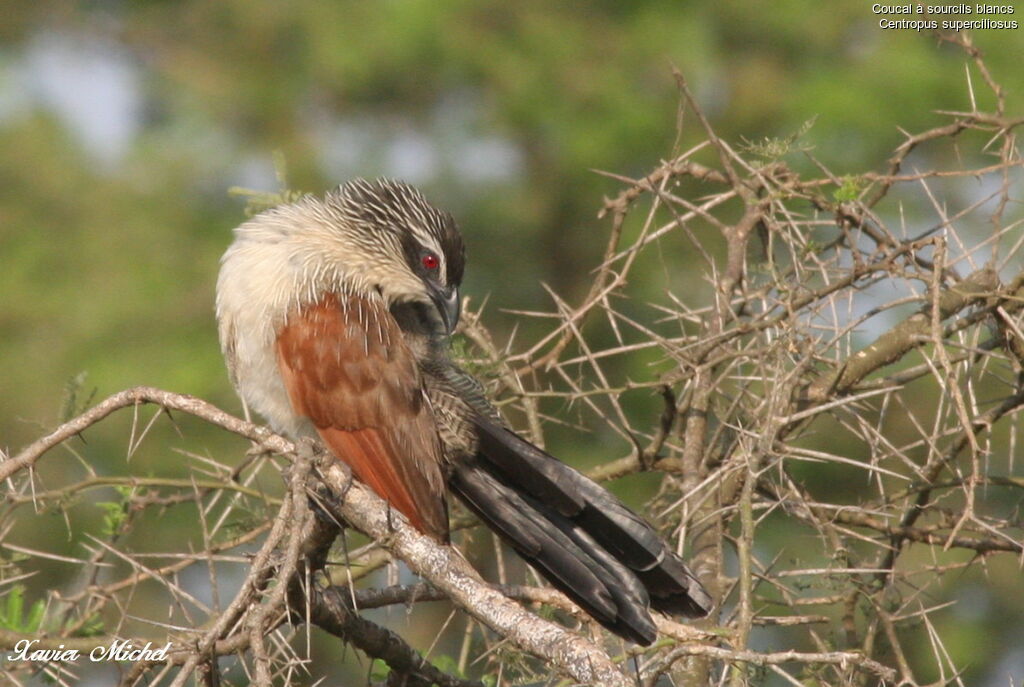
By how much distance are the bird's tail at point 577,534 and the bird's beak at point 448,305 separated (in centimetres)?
54

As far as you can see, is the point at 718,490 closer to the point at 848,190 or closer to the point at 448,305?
the point at 848,190

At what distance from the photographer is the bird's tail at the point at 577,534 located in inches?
92.5

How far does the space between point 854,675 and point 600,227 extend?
706cm

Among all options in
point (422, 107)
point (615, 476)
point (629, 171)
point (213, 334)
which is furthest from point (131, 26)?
point (615, 476)

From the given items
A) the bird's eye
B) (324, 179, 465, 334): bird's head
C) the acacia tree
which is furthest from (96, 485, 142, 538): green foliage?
the bird's eye

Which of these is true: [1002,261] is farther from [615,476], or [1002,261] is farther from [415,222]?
[415,222]

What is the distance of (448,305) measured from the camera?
3293 millimetres

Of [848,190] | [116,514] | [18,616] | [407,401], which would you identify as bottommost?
[18,616]

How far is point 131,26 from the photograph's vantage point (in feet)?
34.8

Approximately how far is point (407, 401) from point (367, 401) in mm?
101

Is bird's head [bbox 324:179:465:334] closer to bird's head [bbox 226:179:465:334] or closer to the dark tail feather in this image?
bird's head [bbox 226:179:465:334]
